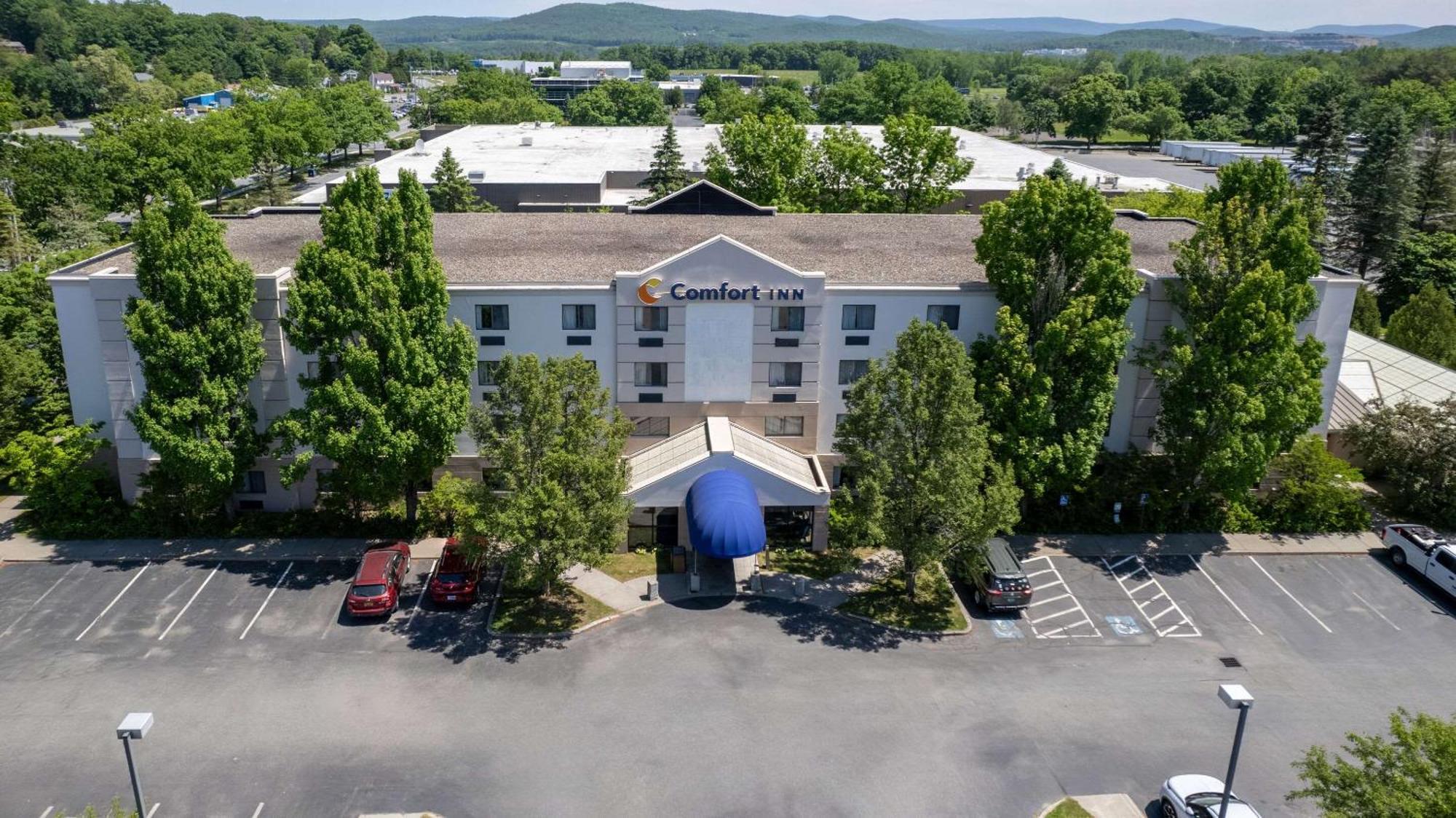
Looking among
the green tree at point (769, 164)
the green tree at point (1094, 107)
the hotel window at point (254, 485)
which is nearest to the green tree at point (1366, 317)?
the green tree at point (769, 164)

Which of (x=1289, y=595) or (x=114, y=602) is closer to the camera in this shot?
Result: (x=114, y=602)

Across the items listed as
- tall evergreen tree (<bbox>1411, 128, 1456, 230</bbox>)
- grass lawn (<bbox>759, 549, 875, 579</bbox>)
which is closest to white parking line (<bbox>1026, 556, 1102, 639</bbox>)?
grass lawn (<bbox>759, 549, 875, 579</bbox>)

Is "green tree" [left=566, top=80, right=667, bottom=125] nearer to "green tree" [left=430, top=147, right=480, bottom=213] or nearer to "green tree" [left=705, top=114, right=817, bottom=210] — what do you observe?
"green tree" [left=430, top=147, right=480, bottom=213]

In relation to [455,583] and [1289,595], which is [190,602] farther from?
[1289,595]

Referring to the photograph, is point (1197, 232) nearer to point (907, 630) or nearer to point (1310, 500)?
point (1310, 500)

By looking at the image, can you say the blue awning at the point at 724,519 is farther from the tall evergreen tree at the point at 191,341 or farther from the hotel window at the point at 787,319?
the tall evergreen tree at the point at 191,341

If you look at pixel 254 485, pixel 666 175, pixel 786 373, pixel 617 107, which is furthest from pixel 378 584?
pixel 617 107
